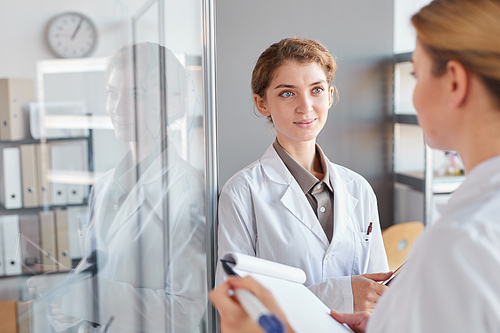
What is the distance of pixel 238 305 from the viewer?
0.66 m

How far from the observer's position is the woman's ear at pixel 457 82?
22.2 inches

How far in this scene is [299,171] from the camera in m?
1.26

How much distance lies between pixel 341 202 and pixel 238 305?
2.15ft

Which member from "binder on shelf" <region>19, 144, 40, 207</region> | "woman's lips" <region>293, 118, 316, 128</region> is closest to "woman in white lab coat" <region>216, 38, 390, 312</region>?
"woman's lips" <region>293, 118, 316, 128</region>

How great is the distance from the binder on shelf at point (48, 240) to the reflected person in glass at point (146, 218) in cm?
8

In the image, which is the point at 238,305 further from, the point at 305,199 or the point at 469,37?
the point at 305,199

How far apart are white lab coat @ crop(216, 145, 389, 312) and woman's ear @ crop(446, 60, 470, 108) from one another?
0.67m

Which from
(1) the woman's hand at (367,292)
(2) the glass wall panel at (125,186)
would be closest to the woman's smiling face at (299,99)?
(2) the glass wall panel at (125,186)

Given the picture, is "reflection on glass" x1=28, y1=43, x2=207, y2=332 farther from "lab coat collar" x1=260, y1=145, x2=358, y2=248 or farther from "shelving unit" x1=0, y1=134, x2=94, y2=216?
"lab coat collar" x1=260, y1=145, x2=358, y2=248

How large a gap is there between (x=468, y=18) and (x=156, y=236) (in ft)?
2.87

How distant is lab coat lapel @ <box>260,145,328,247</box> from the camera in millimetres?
1193

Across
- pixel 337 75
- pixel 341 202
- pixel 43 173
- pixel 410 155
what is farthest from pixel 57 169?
pixel 410 155

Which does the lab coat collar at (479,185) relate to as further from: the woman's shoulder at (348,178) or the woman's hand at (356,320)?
the woman's shoulder at (348,178)

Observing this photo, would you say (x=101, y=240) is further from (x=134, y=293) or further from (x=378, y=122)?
(x=378, y=122)
